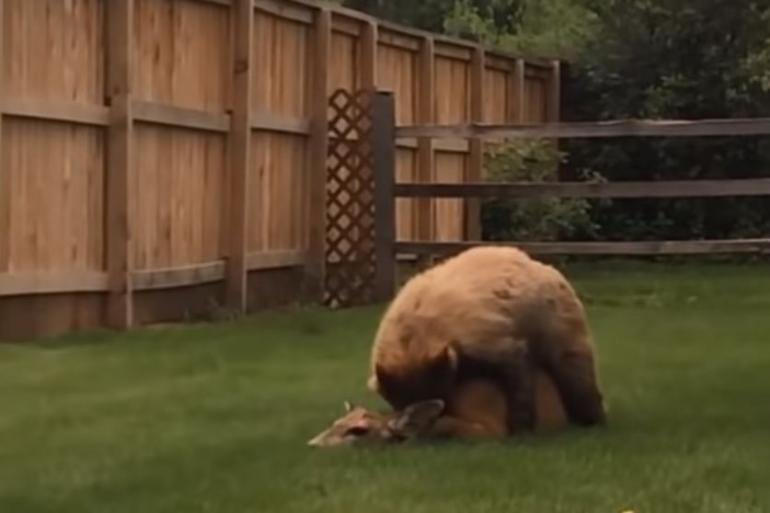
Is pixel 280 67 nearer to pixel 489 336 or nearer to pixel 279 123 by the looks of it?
pixel 279 123

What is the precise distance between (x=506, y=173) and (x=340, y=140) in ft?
15.6

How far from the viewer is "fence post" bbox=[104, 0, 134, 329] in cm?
1162

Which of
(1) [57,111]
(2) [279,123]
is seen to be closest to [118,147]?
(1) [57,111]

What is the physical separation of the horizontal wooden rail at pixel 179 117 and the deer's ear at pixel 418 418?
17.9ft

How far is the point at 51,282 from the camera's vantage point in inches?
435

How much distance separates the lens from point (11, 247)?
10.7m

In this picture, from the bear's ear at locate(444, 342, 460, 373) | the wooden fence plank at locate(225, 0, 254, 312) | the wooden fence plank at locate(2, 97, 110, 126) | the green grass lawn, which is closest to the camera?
the green grass lawn

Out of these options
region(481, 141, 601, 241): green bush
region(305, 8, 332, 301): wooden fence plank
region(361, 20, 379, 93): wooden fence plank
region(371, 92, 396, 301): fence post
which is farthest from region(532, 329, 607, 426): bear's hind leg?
region(481, 141, 601, 241): green bush

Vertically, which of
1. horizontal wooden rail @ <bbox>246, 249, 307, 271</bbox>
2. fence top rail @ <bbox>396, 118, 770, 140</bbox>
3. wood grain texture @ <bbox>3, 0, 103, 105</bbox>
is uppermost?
wood grain texture @ <bbox>3, 0, 103, 105</bbox>

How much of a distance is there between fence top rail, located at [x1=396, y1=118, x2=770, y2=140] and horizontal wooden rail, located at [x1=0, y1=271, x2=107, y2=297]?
3.90 m

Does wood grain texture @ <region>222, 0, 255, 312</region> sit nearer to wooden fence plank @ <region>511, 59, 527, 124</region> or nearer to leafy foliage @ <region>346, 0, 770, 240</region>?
leafy foliage @ <region>346, 0, 770, 240</region>

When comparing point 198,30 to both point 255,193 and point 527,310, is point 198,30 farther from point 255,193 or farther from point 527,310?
point 527,310

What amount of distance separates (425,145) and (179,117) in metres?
5.26

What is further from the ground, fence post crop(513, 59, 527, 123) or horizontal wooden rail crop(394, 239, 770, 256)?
fence post crop(513, 59, 527, 123)
